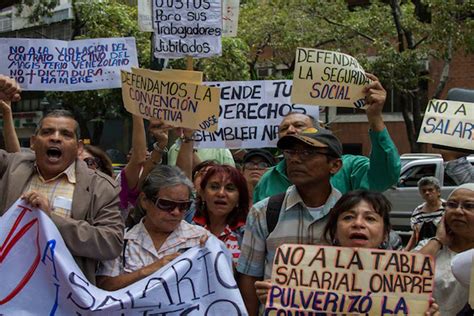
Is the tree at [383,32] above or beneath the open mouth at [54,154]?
above

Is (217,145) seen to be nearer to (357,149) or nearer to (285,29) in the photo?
(285,29)

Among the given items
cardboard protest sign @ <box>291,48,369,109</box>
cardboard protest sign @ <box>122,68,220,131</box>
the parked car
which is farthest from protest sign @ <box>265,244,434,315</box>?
the parked car

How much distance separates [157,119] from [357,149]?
21.3m

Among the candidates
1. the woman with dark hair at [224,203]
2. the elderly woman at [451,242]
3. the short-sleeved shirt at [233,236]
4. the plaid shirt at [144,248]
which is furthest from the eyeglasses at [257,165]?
the elderly woman at [451,242]

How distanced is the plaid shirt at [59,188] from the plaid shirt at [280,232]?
2.89 ft

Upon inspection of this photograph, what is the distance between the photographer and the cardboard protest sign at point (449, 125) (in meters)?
4.34

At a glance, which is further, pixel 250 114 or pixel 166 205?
pixel 250 114

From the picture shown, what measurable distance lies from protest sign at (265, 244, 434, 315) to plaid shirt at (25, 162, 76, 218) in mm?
1087

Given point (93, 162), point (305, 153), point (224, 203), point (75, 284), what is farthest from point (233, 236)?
point (93, 162)

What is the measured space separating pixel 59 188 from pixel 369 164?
160 cm

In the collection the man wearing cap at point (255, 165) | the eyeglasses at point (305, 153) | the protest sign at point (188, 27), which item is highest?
the protest sign at point (188, 27)

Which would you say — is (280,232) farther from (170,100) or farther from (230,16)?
(230,16)

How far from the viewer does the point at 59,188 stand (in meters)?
3.45

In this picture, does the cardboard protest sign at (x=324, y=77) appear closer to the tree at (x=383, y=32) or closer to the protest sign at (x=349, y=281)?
the protest sign at (x=349, y=281)
